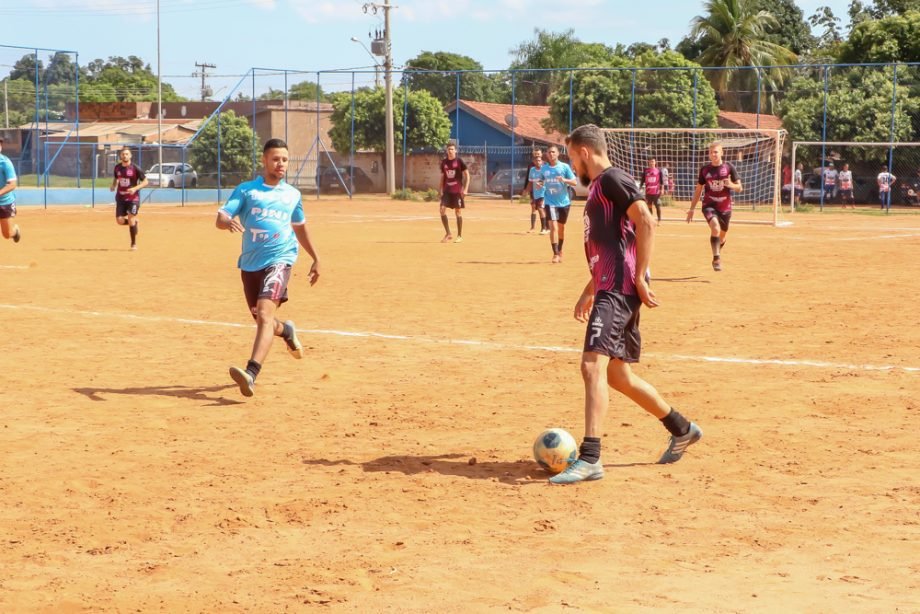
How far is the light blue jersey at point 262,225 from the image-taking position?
29.7 feet

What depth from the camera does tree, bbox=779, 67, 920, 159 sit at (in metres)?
46.9

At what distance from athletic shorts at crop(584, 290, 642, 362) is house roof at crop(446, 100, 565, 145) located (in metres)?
54.2

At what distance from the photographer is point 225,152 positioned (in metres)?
60.7

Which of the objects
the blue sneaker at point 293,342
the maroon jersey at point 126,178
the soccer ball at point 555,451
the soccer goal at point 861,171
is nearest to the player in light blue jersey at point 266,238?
the blue sneaker at point 293,342

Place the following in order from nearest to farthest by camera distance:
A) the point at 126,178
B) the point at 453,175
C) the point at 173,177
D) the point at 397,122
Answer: the point at 126,178 < the point at 453,175 < the point at 173,177 < the point at 397,122

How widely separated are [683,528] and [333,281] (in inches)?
479

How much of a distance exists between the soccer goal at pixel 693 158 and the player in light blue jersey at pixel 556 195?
65.5 feet

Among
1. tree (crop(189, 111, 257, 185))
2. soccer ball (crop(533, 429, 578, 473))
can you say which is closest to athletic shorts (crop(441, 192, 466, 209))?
soccer ball (crop(533, 429, 578, 473))

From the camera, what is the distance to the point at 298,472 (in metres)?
6.77

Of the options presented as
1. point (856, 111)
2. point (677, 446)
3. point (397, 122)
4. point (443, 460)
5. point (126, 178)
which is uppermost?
point (397, 122)

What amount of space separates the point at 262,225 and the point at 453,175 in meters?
16.0

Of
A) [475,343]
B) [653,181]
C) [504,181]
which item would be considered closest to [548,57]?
[504,181]

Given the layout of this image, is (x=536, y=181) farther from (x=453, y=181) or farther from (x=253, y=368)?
(x=253, y=368)

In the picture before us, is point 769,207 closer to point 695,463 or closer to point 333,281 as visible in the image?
point 333,281
